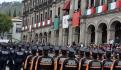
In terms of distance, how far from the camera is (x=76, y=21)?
4825 centimetres

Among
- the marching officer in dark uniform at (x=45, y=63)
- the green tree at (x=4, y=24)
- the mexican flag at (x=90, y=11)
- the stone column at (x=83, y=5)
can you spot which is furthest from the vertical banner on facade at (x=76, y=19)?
the green tree at (x=4, y=24)

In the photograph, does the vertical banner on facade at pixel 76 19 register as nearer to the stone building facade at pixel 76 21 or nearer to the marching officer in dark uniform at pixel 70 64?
the stone building facade at pixel 76 21

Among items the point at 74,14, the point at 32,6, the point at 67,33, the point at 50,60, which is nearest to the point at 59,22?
the point at 67,33

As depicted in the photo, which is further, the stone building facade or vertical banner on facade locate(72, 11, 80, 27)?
vertical banner on facade locate(72, 11, 80, 27)

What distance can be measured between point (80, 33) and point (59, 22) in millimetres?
8748

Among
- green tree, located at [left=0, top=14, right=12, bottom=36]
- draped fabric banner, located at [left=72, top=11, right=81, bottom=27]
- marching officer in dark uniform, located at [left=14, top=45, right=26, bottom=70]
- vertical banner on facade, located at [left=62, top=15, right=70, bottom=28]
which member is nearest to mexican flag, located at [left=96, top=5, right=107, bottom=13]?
draped fabric banner, located at [left=72, top=11, right=81, bottom=27]

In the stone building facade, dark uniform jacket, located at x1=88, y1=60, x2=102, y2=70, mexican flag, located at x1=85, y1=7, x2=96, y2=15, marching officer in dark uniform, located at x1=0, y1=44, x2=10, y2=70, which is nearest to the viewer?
dark uniform jacket, located at x1=88, y1=60, x2=102, y2=70

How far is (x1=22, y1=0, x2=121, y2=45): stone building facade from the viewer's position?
40.7m

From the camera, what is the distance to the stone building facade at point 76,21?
133ft

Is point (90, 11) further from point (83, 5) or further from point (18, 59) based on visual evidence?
point (18, 59)

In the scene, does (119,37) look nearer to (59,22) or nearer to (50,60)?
(59,22)

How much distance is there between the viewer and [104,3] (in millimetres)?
41969

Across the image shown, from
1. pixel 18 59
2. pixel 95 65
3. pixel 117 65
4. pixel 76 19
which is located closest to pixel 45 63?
pixel 95 65

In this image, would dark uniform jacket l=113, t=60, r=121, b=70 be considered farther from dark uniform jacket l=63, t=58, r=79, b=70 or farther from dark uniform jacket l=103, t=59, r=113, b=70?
dark uniform jacket l=63, t=58, r=79, b=70
